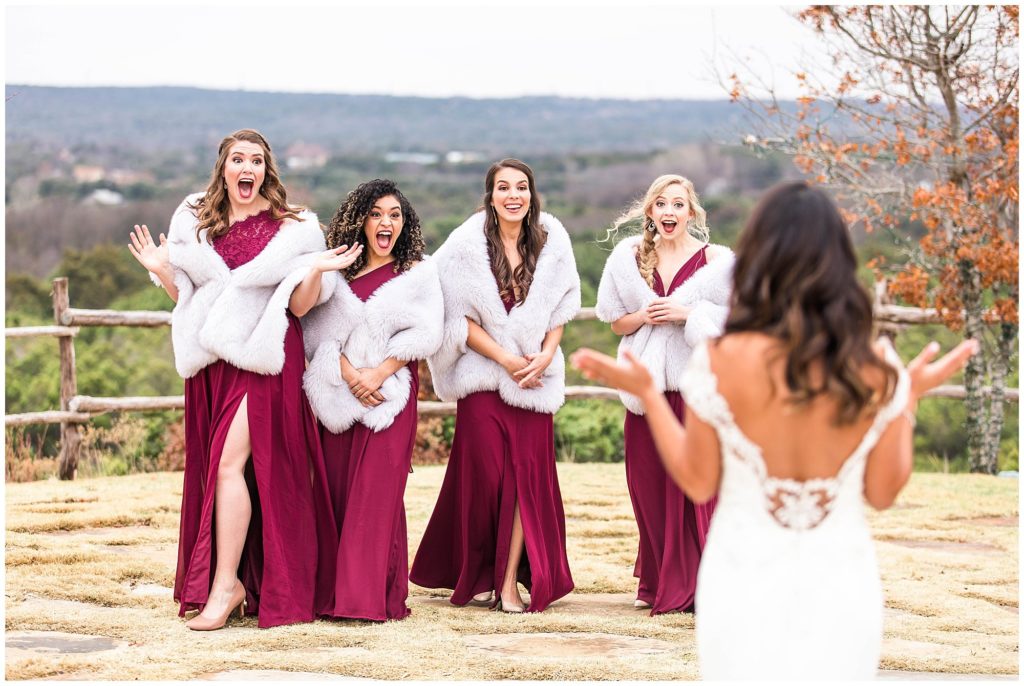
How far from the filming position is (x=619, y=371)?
113 inches

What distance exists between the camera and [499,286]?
18.7ft

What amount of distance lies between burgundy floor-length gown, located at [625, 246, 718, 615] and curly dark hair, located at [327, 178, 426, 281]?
1152 millimetres

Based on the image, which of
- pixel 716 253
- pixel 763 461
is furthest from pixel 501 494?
pixel 763 461

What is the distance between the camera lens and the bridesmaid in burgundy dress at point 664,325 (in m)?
5.64

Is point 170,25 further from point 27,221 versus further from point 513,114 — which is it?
point 513,114

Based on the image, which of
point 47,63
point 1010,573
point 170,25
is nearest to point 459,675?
point 1010,573

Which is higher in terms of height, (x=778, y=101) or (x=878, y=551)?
(x=778, y=101)

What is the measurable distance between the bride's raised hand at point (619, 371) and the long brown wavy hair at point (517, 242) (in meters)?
2.80

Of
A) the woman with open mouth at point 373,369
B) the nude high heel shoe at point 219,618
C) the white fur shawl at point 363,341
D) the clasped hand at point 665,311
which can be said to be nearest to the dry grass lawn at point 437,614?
the nude high heel shoe at point 219,618

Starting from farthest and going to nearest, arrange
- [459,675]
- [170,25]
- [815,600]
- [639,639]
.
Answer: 1. [170,25]
2. [639,639]
3. [459,675]
4. [815,600]

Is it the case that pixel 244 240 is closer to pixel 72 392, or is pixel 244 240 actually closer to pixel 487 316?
pixel 487 316

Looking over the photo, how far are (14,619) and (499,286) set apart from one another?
246cm

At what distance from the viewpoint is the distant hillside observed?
39875 mm

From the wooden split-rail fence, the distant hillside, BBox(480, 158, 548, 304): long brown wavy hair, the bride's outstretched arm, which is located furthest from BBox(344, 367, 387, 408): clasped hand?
the distant hillside
